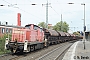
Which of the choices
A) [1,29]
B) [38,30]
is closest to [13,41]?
[38,30]

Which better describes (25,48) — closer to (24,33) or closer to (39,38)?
(24,33)

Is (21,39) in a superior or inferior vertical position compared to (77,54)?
superior

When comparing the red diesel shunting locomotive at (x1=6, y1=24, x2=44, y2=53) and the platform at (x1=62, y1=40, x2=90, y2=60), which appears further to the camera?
the red diesel shunting locomotive at (x1=6, y1=24, x2=44, y2=53)

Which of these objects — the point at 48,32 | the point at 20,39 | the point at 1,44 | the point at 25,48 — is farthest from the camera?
the point at 48,32

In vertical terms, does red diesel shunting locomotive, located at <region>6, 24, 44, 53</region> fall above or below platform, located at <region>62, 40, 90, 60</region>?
above

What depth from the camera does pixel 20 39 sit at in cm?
2056

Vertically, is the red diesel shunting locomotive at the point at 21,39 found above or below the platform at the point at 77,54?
above

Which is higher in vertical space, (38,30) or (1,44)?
(38,30)

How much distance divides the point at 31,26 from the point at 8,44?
5.13 m

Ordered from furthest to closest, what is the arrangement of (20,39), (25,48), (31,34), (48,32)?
1. (48,32)
2. (31,34)
3. (20,39)
4. (25,48)

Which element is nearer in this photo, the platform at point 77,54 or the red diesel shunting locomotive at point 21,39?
the platform at point 77,54

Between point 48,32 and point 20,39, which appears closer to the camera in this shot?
point 20,39

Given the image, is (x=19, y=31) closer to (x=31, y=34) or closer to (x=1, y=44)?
(x=31, y=34)

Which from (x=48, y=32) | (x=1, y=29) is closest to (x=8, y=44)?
(x=1, y=29)
